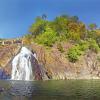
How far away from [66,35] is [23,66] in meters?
46.7

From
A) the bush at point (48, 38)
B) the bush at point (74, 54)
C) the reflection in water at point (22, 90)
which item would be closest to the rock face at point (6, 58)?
the bush at point (48, 38)

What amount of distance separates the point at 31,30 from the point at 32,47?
48053 mm

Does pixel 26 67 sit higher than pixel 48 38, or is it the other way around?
pixel 48 38

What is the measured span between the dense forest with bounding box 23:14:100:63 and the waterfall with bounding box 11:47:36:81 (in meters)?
16.0

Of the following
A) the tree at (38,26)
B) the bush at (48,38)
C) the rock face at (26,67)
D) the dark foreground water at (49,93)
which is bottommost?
the dark foreground water at (49,93)

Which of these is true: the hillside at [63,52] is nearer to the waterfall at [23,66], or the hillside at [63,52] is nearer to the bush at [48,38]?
the bush at [48,38]

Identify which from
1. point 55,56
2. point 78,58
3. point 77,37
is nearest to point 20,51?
point 55,56

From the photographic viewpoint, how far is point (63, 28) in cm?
18688

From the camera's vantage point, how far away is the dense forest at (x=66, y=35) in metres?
162

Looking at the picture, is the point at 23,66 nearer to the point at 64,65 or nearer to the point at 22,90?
the point at 64,65

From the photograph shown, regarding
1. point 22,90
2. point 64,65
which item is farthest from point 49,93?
point 64,65

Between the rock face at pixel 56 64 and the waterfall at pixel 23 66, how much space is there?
2232mm

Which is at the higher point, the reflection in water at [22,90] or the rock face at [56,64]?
the rock face at [56,64]

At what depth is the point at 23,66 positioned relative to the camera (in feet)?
469
